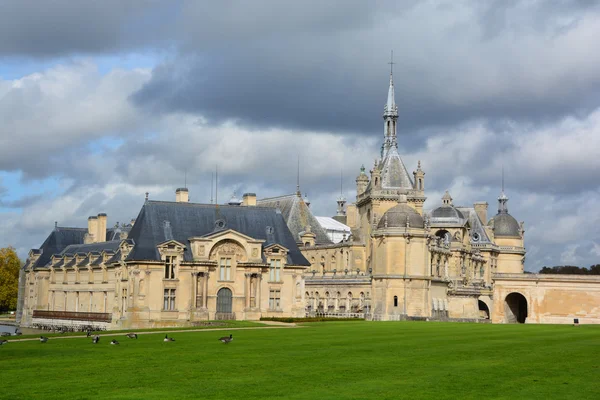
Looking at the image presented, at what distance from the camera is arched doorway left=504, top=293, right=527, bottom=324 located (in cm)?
10712

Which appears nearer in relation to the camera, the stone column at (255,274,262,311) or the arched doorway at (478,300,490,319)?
the stone column at (255,274,262,311)

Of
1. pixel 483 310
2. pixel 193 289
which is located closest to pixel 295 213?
pixel 483 310

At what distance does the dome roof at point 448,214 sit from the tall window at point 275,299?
4269 centimetres

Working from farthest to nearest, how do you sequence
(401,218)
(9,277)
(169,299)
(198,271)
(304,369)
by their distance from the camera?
(9,277) → (401,218) → (198,271) → (169,299) → (304,369)

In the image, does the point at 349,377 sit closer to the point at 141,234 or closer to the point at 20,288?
the point at 141,234

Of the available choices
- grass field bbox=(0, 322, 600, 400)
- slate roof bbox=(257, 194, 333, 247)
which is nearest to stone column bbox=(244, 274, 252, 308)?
grass field bbox=(0, 322, 600, 400)

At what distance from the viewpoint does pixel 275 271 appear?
84188mm

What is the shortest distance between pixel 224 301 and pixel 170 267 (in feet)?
19.7

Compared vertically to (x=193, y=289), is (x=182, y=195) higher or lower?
higher

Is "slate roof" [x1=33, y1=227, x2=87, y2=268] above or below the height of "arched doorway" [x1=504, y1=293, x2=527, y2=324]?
above

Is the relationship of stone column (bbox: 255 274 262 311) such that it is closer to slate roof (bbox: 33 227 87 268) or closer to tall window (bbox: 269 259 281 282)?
tall window (bbox: 269 259 281 282)

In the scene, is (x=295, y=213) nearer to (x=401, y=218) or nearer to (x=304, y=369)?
(x=401, y=218)

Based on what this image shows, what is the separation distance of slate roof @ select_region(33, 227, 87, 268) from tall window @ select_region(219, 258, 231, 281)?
35.8m

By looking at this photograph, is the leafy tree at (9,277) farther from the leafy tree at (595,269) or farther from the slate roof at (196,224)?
the leafy tree at (595,269)
